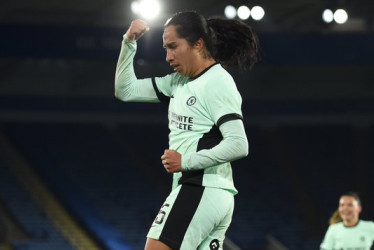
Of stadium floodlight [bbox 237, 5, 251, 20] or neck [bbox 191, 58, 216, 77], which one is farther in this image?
stadium floodlight [bbox 237, 5, 251, 20]

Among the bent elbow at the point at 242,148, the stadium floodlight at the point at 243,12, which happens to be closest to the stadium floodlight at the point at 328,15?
the stadium floodlight at the point at 243,12

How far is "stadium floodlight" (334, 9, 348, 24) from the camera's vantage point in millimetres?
15312

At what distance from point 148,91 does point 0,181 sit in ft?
53.0

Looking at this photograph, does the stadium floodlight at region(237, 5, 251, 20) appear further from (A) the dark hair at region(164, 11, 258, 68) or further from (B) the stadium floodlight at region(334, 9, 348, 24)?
(A) the dark hair at region(164, 11, 258, 68)

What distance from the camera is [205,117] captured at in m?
3.82

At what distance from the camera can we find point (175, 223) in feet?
12.3

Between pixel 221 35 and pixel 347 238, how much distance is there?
531 centimetres

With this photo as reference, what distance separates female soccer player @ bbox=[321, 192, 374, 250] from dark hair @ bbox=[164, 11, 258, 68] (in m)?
4.88

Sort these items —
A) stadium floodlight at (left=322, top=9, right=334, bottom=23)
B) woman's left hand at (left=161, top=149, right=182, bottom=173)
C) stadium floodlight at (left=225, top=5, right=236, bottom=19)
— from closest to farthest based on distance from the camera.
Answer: woman's left hand at (left=161, top=149, right=182, bottom=173)
stadium floodlight at (left=225, top=5, right=236, bottom=19)
stadium floodlight at (left=322, top=9, right=334, bottom=23)

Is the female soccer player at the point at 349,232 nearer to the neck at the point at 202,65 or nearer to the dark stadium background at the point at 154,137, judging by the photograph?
the neck at the point at 202,65

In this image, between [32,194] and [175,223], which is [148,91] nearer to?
[175,223]

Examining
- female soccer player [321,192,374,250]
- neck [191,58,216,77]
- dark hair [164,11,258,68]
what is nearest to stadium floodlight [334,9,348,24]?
female soccer player [321,192,374,250]

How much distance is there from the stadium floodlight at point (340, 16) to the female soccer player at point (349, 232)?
7.01 metres

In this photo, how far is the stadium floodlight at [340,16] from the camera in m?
15.3
